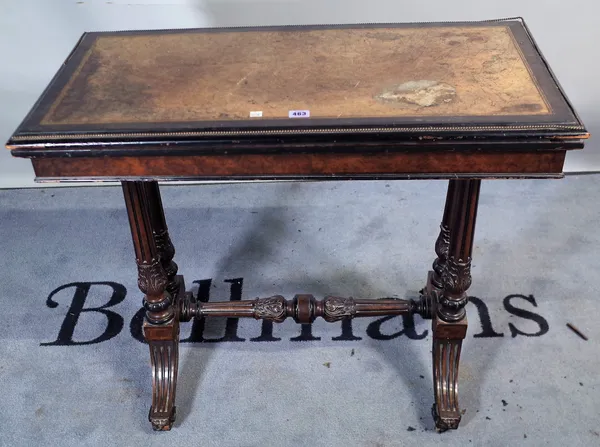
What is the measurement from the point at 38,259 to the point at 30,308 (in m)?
0.28

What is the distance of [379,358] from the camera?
2.27m

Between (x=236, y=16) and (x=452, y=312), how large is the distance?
1.50m

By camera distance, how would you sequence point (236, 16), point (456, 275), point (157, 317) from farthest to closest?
point (236, 16) < point (157, 317) < point (456, 275)

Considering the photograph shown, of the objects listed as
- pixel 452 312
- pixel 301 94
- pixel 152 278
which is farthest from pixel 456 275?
pixel 152 278

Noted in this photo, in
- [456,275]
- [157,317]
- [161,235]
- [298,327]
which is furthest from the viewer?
[298,327]

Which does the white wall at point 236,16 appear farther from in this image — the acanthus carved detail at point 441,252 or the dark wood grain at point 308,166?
the dark wood grain at point 308,166

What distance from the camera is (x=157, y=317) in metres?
2.08

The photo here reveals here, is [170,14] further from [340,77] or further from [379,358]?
[379,358]

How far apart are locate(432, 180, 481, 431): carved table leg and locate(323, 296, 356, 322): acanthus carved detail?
24 centimetres

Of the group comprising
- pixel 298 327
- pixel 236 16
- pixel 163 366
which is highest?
pixel 236 16

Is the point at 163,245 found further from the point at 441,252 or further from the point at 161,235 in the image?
the point at 441,252

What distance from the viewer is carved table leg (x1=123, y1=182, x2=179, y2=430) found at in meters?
1.95

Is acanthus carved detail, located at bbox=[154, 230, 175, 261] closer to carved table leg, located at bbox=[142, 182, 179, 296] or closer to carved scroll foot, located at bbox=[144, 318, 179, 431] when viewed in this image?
carved table leg, located at bbox=[142, 182, 179, 296]

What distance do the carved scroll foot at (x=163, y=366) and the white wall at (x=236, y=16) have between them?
1.33 m
